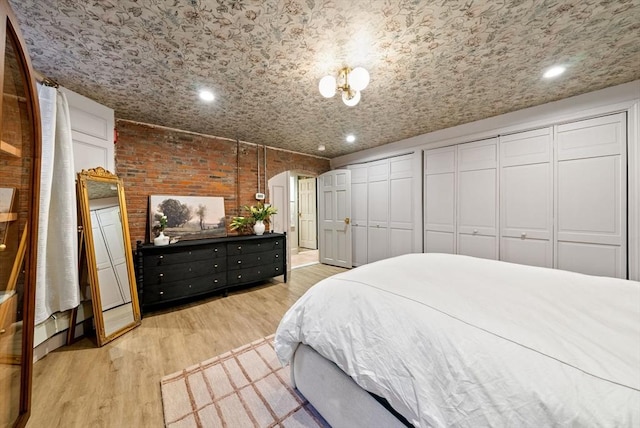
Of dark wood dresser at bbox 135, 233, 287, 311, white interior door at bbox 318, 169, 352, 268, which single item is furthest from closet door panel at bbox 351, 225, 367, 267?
dark wood dresser at bbox 135, 233, 287, 311

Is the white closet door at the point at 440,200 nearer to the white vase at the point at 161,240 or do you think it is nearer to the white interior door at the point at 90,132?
the white vase at the point at 161,240

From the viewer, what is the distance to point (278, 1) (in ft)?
4.27

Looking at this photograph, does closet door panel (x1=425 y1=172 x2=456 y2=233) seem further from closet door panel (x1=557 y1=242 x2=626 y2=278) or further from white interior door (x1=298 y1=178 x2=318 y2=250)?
white interior door (x1=298 y1=178 x2=318 y2=250)

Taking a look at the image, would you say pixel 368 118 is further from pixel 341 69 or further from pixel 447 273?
pixel 447 273

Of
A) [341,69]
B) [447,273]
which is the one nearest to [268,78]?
[341,69]

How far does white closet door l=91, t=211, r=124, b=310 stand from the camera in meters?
2.27

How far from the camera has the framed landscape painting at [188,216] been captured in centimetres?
310

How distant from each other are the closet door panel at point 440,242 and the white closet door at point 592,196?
1.12m

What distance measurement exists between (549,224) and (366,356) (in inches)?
120

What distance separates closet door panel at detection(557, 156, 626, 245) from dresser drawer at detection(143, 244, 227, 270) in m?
4.29

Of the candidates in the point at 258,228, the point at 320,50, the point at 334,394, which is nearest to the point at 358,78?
the point at 320,50

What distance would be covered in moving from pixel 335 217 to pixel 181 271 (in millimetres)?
3078

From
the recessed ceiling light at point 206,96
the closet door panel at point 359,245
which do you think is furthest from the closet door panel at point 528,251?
the recessed ceiling light at point 206,96

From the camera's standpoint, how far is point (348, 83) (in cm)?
188
